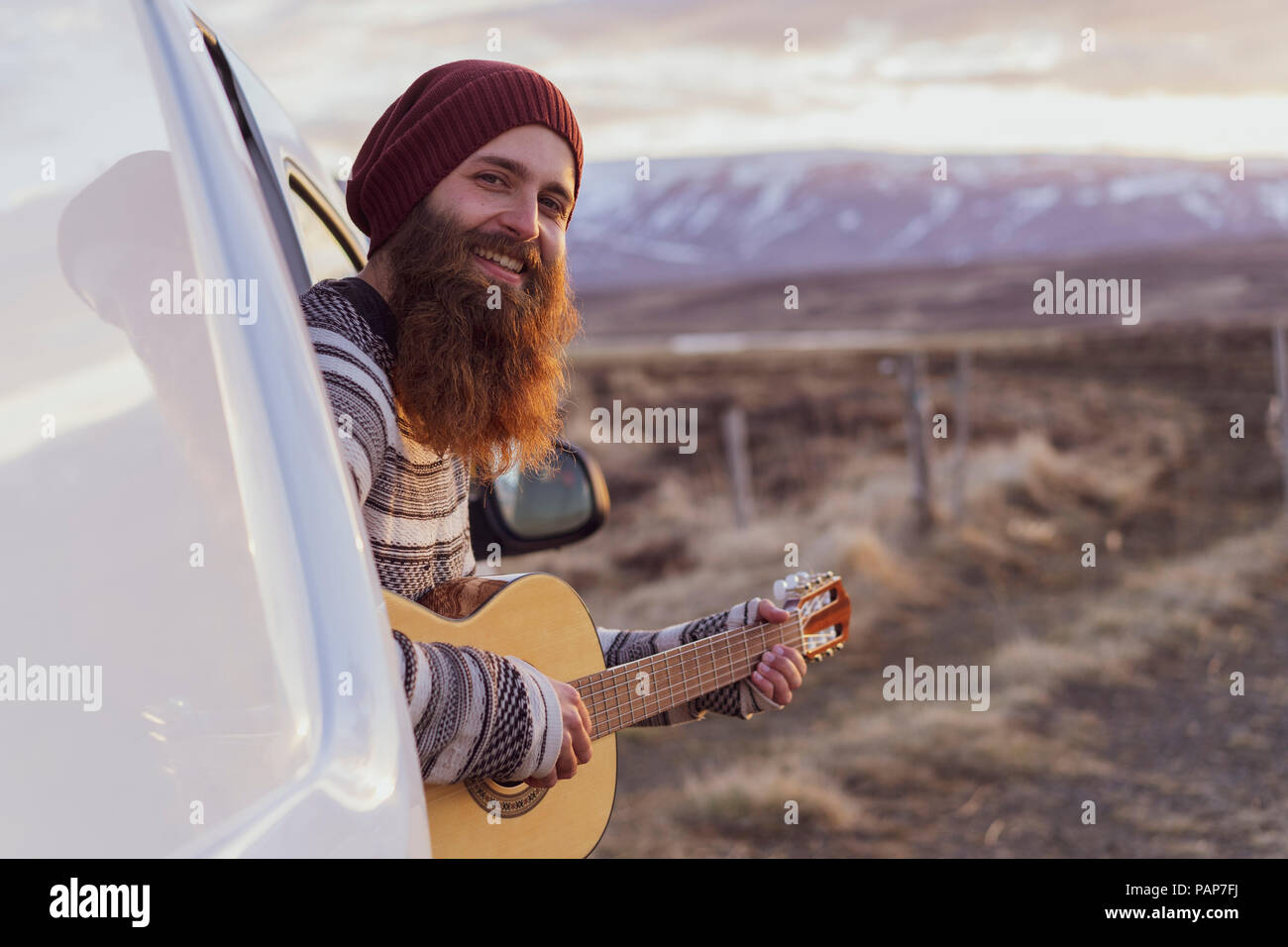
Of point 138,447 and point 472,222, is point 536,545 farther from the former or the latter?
point 138,447

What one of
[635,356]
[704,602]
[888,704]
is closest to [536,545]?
[888,704]

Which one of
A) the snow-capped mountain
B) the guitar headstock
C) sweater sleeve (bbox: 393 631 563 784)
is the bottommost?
sweater sleeve (bbox: 393 631 563 784)

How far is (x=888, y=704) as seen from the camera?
838 centimetres

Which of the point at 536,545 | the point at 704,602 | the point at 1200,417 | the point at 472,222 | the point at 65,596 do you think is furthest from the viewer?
the point at 1200,417

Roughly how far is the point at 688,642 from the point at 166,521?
152 centimetres

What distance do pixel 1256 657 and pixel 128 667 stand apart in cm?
880

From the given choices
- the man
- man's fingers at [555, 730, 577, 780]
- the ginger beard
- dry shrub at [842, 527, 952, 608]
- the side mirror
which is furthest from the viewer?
dry shrub at [842, 527, 952, 608]

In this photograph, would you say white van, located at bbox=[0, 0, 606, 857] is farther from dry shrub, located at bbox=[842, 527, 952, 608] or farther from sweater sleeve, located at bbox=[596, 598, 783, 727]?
dry shrub, located at bbox=[842, 527, 952, 608]

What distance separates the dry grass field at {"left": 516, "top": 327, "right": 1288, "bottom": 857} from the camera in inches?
245

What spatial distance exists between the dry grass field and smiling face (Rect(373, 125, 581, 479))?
13.7ft
